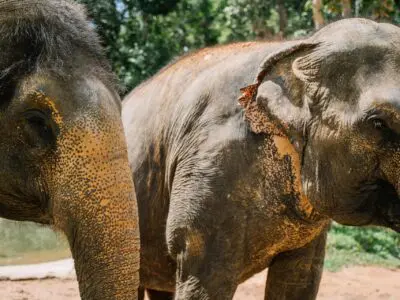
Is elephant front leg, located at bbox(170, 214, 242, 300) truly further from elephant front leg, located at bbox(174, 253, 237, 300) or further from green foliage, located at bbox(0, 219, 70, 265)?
green foliage, located at bbox(0, 219, 70, 265)

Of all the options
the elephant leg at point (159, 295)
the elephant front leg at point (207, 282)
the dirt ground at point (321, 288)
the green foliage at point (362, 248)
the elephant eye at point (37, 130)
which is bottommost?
the green foliage at point (362, 248)

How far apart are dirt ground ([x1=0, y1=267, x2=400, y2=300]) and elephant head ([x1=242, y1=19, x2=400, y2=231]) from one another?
3.08 metres

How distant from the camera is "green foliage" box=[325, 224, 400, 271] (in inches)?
296

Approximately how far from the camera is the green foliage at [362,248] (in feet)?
24.7

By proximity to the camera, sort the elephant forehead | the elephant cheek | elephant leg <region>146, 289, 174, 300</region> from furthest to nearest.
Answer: elephant leg <region>146, 289, 174, 300</region> → the elephant forehead → the elephant cheek

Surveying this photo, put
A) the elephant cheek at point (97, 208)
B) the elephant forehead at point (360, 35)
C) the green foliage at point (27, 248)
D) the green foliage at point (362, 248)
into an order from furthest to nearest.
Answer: the green foliage at point (27, 248)
the green foliage at point (362, 248)
the elephant forehead at point (360, 35)
the elephant cheek at point (97, 208)

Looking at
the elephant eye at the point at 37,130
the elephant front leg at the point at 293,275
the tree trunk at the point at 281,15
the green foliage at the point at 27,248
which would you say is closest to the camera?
the elephant eye at the point at 37,130

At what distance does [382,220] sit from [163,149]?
44.0 inches

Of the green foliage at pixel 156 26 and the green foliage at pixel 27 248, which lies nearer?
the green foliage at pixel 27 248

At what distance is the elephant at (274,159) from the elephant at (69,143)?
1.07 metres

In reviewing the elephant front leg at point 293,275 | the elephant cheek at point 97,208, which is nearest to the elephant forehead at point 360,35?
the elephant front leg at point 293,275

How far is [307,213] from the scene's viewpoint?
312cm

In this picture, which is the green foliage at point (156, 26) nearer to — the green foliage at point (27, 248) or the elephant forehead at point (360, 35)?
the green foliage at point (27, 248)

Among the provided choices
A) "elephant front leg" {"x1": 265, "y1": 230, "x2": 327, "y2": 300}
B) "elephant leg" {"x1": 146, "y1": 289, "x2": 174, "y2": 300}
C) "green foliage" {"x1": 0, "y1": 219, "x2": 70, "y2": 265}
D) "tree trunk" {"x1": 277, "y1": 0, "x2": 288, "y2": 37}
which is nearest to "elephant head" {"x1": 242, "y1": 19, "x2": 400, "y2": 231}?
"elephant front leg" {"x1": 265, "y1": 230, "x2": 327, "y2": 300}
